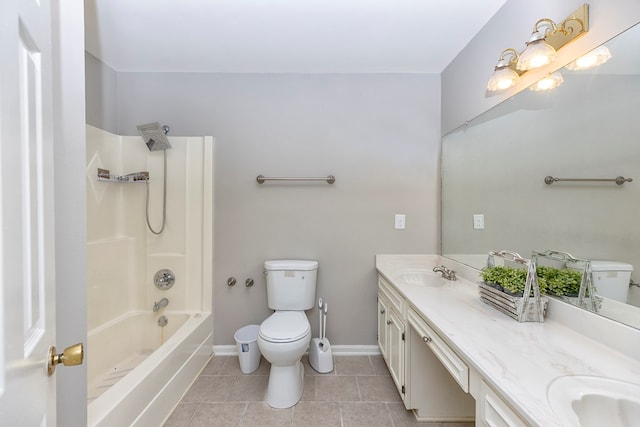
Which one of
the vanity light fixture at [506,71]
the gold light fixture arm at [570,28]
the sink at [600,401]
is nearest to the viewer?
the sink at [600,401]

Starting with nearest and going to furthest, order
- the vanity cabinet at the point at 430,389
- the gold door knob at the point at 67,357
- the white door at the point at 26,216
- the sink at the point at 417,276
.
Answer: the white door at the point at 26,216
the gold door knob at the point at 67,357
the vanity cabinet at the point at 430,389
the sink at the point at 417,276

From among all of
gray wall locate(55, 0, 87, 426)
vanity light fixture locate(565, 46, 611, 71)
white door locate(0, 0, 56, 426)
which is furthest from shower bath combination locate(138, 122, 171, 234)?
vanity light fixture locate(565, 46, 611, 71)

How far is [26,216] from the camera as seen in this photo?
18.9 inches

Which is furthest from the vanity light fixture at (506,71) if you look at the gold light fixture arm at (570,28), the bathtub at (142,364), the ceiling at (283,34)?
the bathtub at (142,364)

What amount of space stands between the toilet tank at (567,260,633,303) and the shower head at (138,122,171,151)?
2534mm

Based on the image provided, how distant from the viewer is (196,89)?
2115mm

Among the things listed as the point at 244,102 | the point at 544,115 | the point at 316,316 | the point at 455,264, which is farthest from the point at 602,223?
the point at 244,102

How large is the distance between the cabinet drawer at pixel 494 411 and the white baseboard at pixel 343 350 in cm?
138

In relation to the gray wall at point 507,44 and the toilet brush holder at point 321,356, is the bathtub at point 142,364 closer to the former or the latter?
the toilet brush holder at point 321,356

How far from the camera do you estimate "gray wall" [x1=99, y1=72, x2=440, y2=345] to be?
2109 mm

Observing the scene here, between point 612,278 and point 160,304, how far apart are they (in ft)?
8.52

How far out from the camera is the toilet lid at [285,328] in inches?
61.1

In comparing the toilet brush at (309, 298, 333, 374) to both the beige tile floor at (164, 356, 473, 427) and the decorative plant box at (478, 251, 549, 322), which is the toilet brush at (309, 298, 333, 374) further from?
the decorative plant box at (478, 251, 549, 322)

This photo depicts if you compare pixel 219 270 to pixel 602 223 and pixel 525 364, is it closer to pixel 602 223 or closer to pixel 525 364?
pixel 525 364
